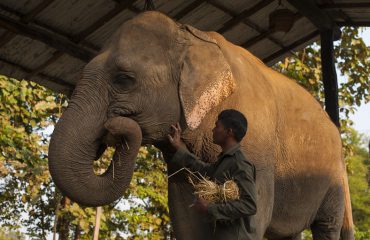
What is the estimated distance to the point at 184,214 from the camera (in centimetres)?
494

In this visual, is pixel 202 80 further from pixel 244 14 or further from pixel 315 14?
pixel 315 14

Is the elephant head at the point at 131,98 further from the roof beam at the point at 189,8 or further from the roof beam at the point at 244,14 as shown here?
the roof beam at the point at 244,14

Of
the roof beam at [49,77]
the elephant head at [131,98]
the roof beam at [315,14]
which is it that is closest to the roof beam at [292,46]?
the roof beam at [315,14]

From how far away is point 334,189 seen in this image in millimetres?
6301

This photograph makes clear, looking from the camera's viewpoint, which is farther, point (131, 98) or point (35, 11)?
point (35, 11)

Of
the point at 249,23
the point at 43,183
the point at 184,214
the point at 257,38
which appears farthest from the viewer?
the point at 43,183

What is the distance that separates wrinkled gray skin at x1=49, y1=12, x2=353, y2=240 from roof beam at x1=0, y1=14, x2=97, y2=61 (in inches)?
95.5

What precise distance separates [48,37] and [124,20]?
83cm

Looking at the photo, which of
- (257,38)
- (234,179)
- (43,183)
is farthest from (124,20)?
(43,183)

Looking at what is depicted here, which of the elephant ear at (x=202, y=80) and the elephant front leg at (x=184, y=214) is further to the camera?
the elephant front leg at (x=184, y=214)

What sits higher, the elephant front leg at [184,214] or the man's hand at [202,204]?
the elephant front leg at [184,214]

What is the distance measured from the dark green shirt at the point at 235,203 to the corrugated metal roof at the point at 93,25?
347 cm

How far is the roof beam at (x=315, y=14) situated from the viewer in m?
7.66

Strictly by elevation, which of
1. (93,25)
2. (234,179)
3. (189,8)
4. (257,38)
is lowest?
(234,179)
